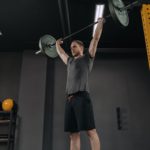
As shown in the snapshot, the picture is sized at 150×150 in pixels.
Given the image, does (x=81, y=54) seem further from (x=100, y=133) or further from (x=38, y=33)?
(x=100, y=133)

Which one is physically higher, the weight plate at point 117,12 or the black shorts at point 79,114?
the weight plate at point 117,12

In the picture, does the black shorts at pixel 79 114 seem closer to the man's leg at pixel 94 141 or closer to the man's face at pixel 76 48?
the man's leg at pixel 94 141

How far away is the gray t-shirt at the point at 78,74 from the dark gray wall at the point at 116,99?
214 cm

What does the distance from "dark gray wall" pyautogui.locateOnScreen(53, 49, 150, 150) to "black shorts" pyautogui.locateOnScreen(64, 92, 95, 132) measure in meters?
2.19

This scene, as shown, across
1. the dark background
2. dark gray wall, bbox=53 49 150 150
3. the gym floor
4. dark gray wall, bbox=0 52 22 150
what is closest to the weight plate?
the dark background

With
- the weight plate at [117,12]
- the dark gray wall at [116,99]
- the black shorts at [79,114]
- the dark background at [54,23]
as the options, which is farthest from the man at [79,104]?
the dark gray wall at [116,99]

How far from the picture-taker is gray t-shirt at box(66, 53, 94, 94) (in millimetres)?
2197

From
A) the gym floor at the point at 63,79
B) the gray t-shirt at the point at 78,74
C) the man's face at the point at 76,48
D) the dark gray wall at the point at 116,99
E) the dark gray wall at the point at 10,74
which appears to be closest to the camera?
the gray t-shirt at the point at 78,74

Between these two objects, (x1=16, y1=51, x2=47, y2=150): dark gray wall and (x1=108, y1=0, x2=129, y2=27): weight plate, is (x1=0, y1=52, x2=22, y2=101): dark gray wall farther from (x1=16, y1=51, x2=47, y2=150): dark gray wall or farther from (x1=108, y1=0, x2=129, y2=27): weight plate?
(x1=108, y1=0, x2=129, y2=27): weight plate

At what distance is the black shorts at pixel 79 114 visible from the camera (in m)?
2.04

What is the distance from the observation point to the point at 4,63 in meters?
4.77

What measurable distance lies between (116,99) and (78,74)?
2303 millimetres

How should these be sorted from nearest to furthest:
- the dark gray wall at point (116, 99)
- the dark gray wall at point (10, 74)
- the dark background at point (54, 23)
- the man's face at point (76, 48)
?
the man's face at point (76, 48) < the dark background at point (54, 23) < the dark gray wall at point (116, 99) < the dark gray wall at point (10, 74)

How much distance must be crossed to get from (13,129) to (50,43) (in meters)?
1.88
